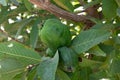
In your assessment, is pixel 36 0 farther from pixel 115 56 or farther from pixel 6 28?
pixel 6 28

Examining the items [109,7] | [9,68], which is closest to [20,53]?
[9,68]

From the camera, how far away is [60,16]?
1285mm

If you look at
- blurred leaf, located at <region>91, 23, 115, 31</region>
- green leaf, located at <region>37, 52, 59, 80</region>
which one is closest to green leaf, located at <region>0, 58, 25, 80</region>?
green leaf, located at <region>37, 52, 59, 80</region>

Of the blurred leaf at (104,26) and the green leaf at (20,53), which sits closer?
the green leaf at (20,53)

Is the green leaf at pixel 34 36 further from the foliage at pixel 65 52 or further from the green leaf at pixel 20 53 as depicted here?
the green leaf at pixel 20 53

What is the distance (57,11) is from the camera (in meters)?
1.25

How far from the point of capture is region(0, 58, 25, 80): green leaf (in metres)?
1.08

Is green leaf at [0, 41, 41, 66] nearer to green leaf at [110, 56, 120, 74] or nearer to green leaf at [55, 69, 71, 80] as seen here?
green leaf at [55, 69, 71, 80]

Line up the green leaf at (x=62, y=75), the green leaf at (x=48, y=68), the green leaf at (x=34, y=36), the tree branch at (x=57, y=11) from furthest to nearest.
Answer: the green leaf at (x=34, y=36) < the tree branch at (x=57, y=11) < the green leaf at (x=62, y=75) < the green leaf at (x=48, y=68)

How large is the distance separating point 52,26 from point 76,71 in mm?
173

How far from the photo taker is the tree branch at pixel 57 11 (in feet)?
3.82

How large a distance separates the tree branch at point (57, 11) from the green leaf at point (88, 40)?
200mm

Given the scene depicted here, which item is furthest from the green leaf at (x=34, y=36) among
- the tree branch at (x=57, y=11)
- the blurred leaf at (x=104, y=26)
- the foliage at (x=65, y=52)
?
the blurred leaf at (x=104, y=26)

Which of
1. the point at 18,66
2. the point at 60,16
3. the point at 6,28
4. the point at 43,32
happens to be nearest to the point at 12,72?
the point at 18,66
